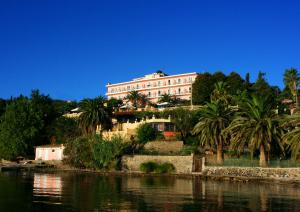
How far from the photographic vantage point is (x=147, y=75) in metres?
146

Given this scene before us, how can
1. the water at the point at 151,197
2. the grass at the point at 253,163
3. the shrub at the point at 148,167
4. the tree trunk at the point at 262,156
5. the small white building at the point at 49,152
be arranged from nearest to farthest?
the water at the point at 151,197
the grass at the point at 253,163
the tree trunk at the point at 262,156
the shrub at the point at 148,167
the small white building at the point at 49,152

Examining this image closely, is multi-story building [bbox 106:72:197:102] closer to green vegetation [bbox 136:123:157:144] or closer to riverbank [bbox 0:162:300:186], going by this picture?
green vegetation [bbox 136:123:157:144]

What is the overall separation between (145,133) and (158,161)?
901cm

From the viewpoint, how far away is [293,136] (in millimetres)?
48562

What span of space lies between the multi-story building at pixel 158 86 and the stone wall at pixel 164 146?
5538 centimetres

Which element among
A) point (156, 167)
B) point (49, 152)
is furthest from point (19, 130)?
point (156, 167)

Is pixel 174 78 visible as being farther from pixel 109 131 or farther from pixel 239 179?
pixel 239 179

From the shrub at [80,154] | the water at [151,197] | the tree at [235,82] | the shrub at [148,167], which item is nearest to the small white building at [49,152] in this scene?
the shrub at [80,154]

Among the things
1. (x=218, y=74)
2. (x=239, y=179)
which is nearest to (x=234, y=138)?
(x=239, y=179)

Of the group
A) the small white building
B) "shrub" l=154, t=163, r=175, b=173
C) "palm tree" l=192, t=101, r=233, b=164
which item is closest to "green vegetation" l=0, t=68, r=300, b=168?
"palm tree" l=192, t=101, r=233, b=164

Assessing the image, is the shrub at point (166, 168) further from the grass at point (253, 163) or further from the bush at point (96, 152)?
the bush at point (96, 152)

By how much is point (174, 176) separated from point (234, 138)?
9580 millimetres

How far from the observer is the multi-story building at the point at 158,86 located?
130375mm

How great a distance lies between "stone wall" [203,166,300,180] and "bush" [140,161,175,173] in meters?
6.05
